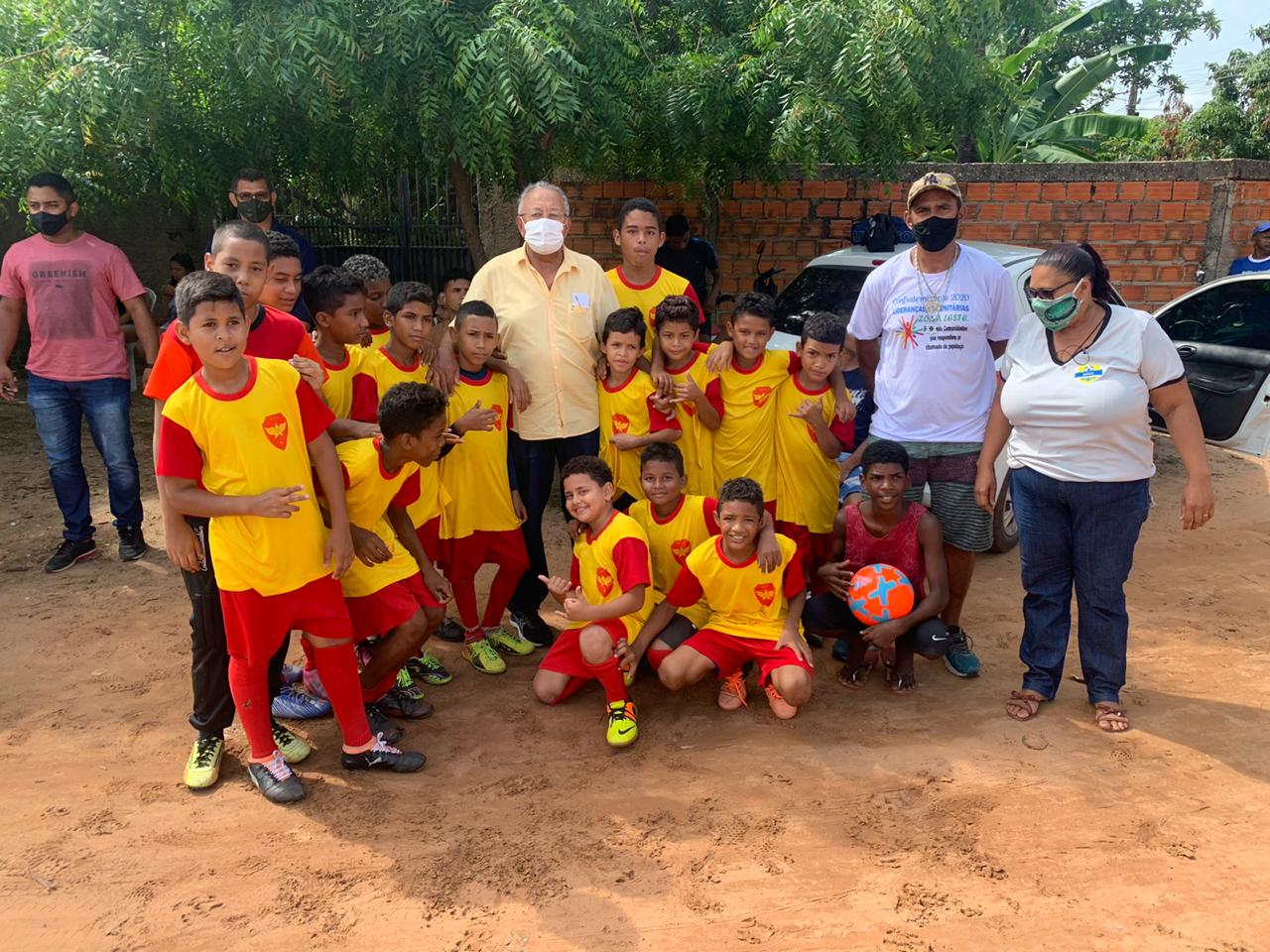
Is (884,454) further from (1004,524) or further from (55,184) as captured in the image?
(55,184)

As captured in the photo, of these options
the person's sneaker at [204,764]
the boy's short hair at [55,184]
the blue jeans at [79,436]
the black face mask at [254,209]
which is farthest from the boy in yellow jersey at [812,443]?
the boy's short hair at [55,184]

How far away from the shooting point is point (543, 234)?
4320 millimetres

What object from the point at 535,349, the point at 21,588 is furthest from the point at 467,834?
the point at 21,588

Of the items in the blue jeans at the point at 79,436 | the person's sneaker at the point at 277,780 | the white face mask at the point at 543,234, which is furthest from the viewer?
the blue jeans at the point at 79,436

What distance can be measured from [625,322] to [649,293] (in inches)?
16.3

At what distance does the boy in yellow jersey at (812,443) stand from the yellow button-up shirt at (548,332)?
942 mm

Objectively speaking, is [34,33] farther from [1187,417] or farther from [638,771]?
[1187,417]

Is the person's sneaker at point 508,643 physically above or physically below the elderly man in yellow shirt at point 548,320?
below

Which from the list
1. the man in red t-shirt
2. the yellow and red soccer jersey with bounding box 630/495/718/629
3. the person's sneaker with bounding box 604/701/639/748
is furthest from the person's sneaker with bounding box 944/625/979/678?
the man in red t-shirt

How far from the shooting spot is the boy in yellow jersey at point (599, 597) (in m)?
3.96

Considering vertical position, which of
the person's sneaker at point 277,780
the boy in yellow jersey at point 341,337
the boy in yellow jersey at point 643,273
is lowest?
the person's sneaker at point 277,780

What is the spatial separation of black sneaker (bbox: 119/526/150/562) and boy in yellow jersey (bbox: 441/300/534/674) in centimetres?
256

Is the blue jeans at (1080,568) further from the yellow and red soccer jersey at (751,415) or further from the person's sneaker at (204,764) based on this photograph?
the person's sneaker at (204,764)

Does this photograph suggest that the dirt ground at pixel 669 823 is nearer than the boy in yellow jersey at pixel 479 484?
Yes
